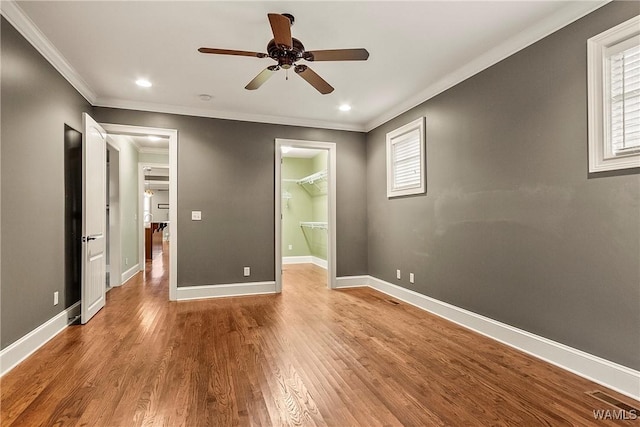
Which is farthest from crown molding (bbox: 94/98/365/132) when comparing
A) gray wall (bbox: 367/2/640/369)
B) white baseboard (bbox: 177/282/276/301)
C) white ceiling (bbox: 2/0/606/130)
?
white baseboard (bbox: 177/282/276/301)

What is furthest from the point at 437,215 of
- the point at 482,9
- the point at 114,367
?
the point at 114,367

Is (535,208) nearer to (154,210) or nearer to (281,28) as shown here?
(281,28)

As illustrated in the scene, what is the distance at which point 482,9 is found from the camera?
239 centimetres

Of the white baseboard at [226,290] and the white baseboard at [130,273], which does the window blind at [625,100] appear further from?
the white baseboard at [130,273]

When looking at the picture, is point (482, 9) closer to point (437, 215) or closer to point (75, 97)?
point (437, 215)

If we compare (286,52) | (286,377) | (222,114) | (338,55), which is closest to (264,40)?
(286,52)

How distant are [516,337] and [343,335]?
5.03ft

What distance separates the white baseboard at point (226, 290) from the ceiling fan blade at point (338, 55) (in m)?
3.38

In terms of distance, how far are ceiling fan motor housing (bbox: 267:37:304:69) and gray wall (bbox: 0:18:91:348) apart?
77.0 inches

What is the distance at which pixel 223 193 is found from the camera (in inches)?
186

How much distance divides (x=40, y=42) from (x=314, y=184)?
5729mm

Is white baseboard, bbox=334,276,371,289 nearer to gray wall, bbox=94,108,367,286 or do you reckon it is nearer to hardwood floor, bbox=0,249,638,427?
gray wall, bbox=94,108,367,286

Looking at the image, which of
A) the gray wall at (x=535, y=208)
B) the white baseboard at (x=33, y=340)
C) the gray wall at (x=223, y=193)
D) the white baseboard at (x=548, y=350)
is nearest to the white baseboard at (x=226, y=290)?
the gray wall at (x=223, y=193)

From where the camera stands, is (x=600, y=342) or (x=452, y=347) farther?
(x=452, y=347)
